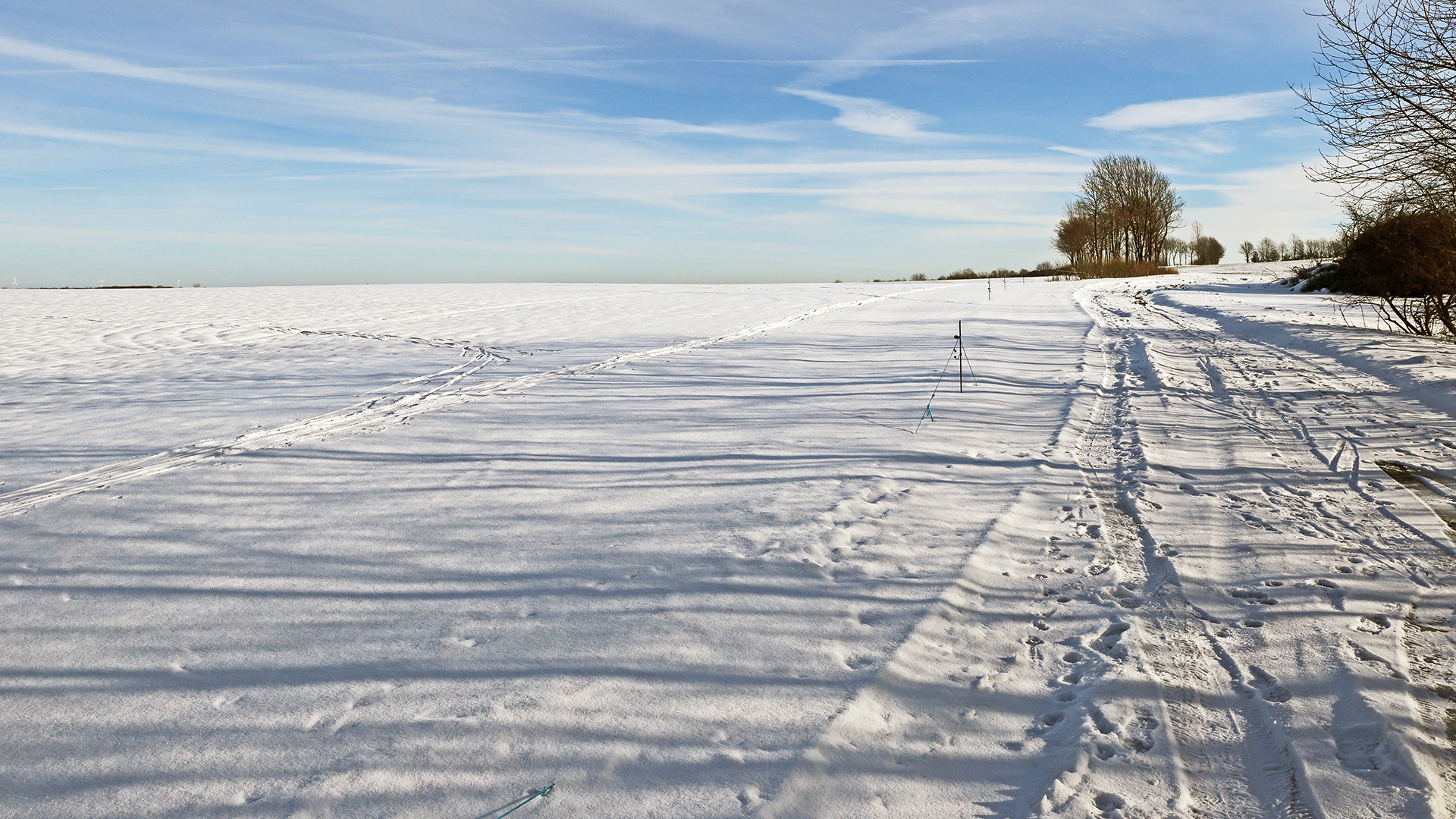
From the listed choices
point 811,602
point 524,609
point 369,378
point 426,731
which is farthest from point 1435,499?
point 369,378

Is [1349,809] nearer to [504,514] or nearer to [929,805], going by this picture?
[929,805]

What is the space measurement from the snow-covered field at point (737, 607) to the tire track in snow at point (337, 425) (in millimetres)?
76

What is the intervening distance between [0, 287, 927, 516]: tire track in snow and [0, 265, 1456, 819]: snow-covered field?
76 mm

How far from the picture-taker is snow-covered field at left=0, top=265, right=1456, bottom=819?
2.61 m

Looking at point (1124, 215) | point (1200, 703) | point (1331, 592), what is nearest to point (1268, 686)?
point (1200, 703)

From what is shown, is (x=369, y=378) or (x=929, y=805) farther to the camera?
(x=369, y=378)

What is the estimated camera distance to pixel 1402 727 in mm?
2773

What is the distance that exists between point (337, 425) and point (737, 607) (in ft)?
19.2

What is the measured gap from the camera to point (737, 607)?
150 inches

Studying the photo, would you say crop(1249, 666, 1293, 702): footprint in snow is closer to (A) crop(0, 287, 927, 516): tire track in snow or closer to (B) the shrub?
(A) crop(0, 287, 927, 516): tire track in snow

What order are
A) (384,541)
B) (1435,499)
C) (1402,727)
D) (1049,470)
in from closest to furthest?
(1402,727) → (384,541) → (1435,499) → (1049,470)

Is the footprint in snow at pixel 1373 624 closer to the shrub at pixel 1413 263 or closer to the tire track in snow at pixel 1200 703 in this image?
the tire track in snow at pixel 1200 703

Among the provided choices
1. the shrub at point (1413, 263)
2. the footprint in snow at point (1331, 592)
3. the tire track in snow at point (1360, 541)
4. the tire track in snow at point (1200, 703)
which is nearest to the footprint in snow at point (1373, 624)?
the tire track in snow at point (1360, 541)

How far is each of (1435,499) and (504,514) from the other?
233 inches
